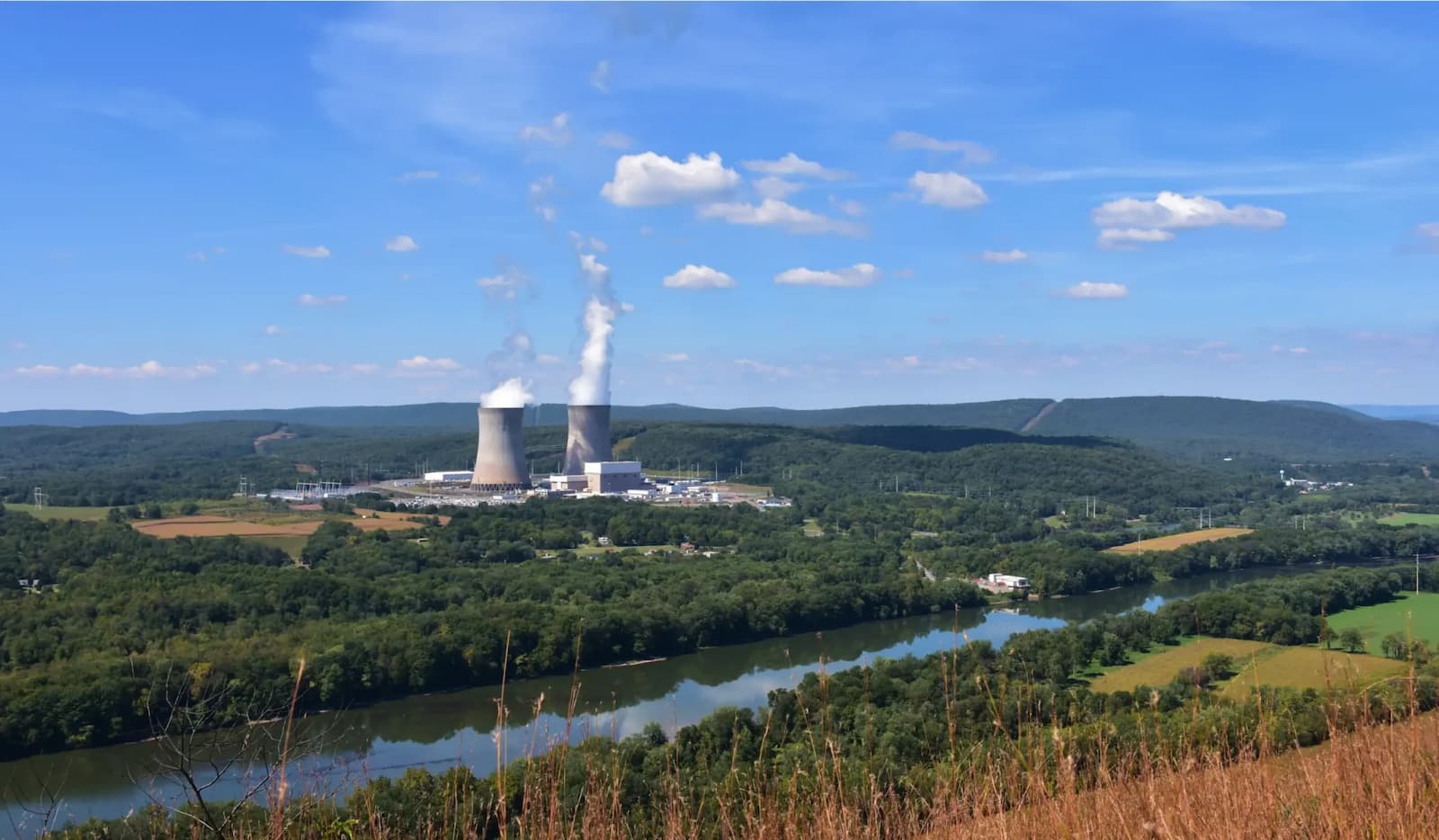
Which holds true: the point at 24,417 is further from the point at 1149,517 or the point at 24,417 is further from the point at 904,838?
the point at 904,838

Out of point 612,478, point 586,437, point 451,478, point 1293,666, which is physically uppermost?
point 586,437

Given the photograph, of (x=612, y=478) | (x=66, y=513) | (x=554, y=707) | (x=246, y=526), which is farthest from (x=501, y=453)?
(x=554, y=707)

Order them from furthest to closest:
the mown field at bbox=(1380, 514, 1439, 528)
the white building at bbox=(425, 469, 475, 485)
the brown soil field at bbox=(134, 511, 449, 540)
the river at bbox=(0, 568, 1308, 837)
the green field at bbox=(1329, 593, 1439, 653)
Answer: the white building at bbox=(425, 469, 475, 485) < the mown field at bbox=(1380, 514, 1439, 528) < the brown soil field at bbox=(134, 511, 449, 540) < the green field at bbox=(1329, 593, 1439, 653) < the river at bbox=(0, 568, 1308, 837)

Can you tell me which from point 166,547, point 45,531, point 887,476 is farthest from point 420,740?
point 887,476

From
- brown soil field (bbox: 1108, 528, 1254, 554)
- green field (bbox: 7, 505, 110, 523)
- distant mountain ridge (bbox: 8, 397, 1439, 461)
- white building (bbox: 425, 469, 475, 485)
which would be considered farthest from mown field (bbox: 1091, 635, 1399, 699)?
distant mountain ridge (bbox: 8, 397, 1439, 461)

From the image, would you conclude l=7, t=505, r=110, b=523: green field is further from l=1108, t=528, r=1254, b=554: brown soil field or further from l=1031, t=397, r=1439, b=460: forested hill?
l=1031, t=397, r=1439, b=460: forested hill

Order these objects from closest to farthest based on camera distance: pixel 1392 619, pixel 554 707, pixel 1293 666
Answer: pixel 554 707, pixel 1293 666, pixel 1392 619

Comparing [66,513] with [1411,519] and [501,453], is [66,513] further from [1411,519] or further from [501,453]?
[1411,519]

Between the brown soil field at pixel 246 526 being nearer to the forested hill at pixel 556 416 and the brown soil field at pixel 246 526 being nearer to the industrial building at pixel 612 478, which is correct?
the industrial building at pixel 612 478
